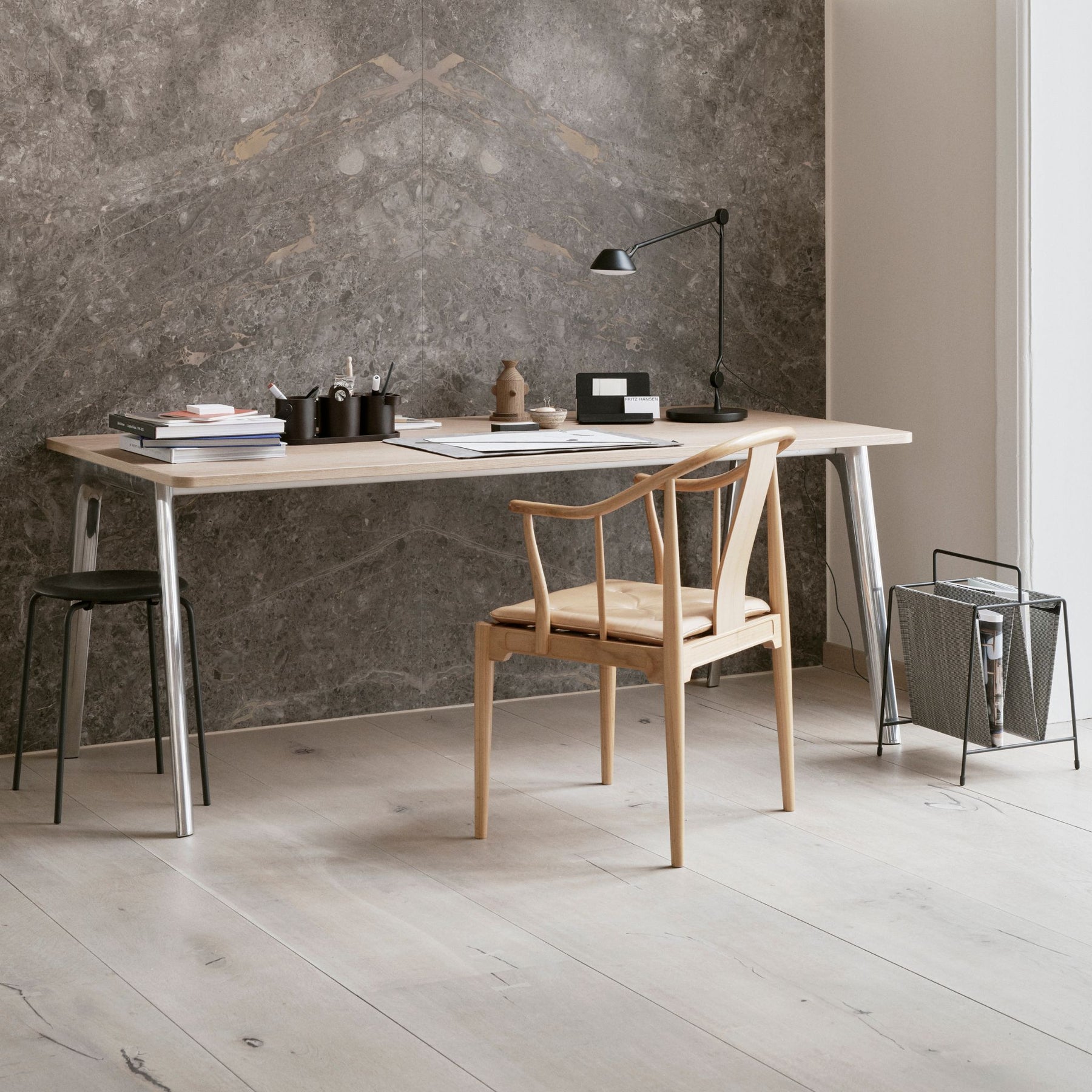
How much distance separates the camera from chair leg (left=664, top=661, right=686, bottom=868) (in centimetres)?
267

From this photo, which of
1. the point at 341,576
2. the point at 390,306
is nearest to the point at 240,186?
the point at 390,306

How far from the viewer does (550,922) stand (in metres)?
2.48

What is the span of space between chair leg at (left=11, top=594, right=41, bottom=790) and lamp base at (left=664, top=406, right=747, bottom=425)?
63.0 inches

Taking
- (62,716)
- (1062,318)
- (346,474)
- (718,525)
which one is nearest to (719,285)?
(1062,318)

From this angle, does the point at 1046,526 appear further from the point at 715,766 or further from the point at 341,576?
the point at 341,576

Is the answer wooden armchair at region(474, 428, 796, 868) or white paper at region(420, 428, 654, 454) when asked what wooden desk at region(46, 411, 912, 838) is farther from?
wooden armchair at region(474, 428, 796, 868)

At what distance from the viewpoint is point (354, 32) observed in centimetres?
362

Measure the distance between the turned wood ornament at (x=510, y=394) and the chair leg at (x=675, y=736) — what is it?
3.81 ft

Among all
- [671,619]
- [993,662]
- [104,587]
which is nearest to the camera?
[671,619]

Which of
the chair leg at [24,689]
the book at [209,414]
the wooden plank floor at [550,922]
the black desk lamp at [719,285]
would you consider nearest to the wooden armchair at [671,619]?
the wooden plank floor at [550,922]

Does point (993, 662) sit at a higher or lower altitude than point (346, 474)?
lower

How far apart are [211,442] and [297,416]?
343mm

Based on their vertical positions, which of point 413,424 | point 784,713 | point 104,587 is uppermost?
point 413,424

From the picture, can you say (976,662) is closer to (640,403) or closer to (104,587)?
(640,403)
